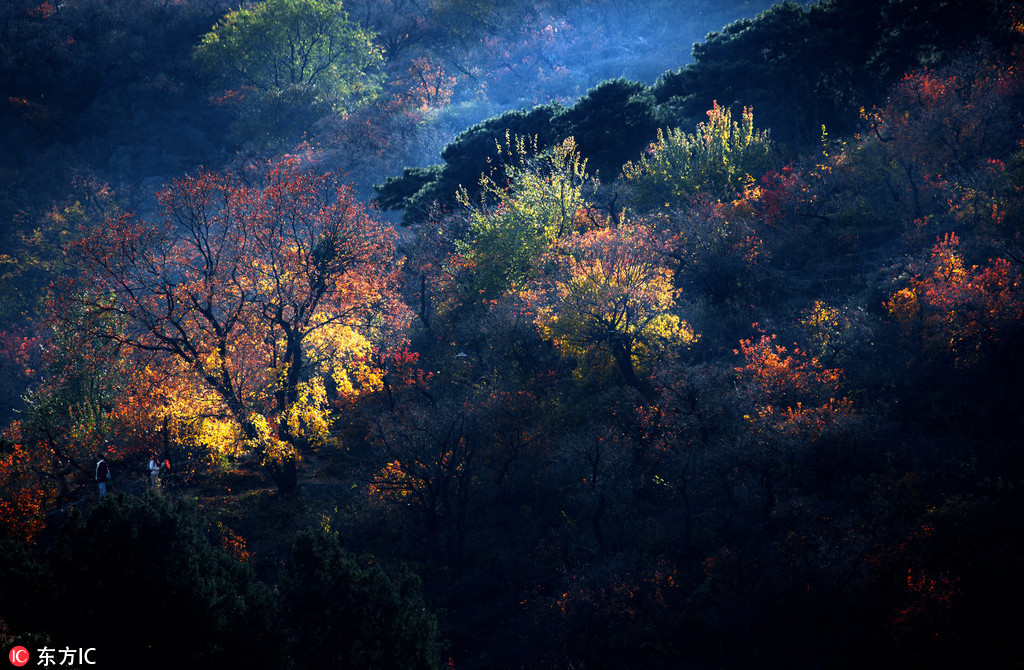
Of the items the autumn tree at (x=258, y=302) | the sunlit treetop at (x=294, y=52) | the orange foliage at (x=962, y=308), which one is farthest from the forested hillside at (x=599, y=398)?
the sunlit treetop at (x=294, y=52)

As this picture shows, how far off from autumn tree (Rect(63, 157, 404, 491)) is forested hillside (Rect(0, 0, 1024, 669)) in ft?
0.76

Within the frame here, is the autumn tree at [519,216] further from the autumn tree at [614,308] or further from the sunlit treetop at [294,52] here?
the sunlit treetop at [294,52]

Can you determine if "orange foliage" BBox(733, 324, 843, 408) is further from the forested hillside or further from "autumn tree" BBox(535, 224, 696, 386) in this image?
"autumn tree" BBox(535, 224, 696, 386)

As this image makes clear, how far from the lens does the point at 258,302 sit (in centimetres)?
3020

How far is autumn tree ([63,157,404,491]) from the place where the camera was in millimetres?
26406

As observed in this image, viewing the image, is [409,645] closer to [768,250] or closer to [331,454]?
[331,454]

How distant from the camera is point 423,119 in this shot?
59281 millimetres

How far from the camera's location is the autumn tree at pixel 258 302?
26406mm

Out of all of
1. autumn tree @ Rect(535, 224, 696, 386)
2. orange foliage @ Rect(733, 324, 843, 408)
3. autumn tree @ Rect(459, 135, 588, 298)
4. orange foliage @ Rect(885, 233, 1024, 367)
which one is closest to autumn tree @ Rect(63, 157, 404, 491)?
autumn tree @ Rect(459, 135, 588, 298)

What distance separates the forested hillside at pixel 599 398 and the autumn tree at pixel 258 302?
233 millimetres

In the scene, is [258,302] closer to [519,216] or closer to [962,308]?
[519,216]

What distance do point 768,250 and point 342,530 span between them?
25.3 m

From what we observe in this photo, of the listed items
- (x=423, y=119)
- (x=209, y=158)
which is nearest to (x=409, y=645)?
(x=423, y=119)

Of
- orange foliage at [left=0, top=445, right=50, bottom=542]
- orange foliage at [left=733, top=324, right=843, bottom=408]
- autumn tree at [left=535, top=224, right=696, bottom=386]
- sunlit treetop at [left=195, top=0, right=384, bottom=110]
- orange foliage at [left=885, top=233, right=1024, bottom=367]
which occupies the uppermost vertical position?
sunlit treetop at [left=195, top=0, right=384, bottom=110]
